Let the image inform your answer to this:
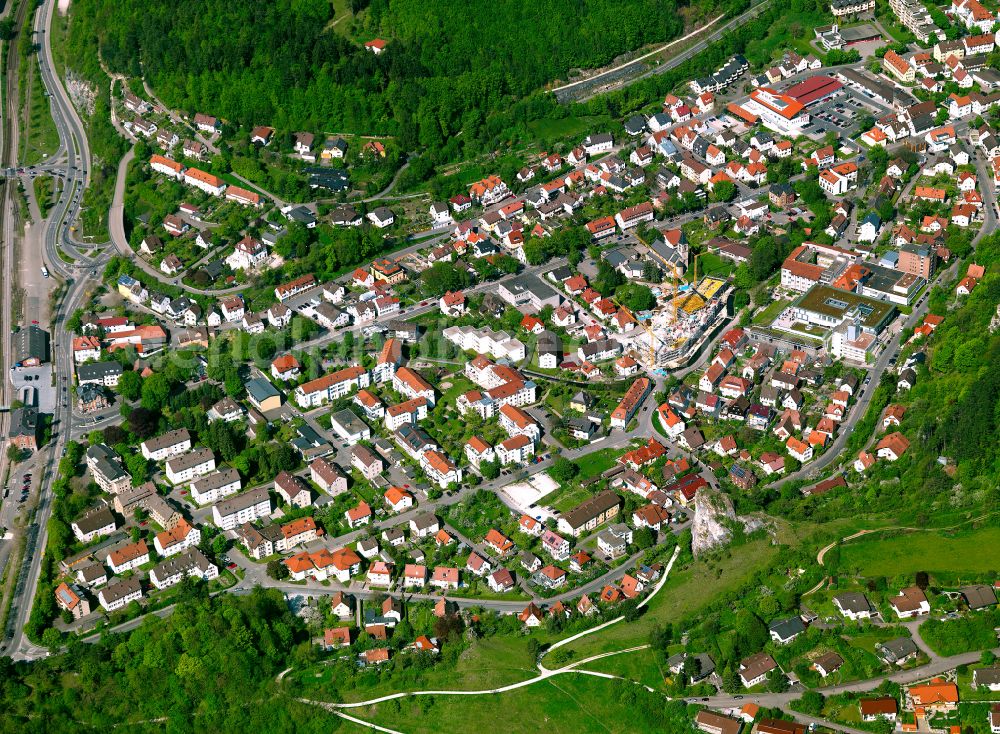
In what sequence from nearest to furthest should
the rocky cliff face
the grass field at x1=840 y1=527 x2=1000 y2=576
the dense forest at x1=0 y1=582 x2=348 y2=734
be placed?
the dense forest at x1=0 y1=582 x2=348 y2=734 → the grass field at x1=840 y1=527 x2=1000 y2=576 → the rocky cliff face

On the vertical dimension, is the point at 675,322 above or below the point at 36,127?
below

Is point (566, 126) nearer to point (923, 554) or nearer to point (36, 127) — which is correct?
point (36, 127)

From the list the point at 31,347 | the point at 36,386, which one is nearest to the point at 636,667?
the point at 36,386

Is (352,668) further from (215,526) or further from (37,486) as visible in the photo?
(37,486)

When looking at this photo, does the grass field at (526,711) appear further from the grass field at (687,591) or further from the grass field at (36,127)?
the grass field at (36,127)

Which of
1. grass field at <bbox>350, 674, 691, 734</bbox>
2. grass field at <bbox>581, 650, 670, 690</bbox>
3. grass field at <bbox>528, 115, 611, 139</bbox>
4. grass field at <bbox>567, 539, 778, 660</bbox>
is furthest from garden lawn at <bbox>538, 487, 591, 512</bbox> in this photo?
grass field at <bbox>528, 115, 611, 139</bbox>

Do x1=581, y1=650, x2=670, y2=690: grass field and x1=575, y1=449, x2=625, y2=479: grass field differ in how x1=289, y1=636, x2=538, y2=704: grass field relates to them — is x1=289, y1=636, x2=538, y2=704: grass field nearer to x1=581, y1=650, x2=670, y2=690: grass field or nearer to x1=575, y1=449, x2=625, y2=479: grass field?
x1=581, y1=650, x2=670, y2=690: grass field

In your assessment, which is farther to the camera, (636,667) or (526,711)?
(636,667)
